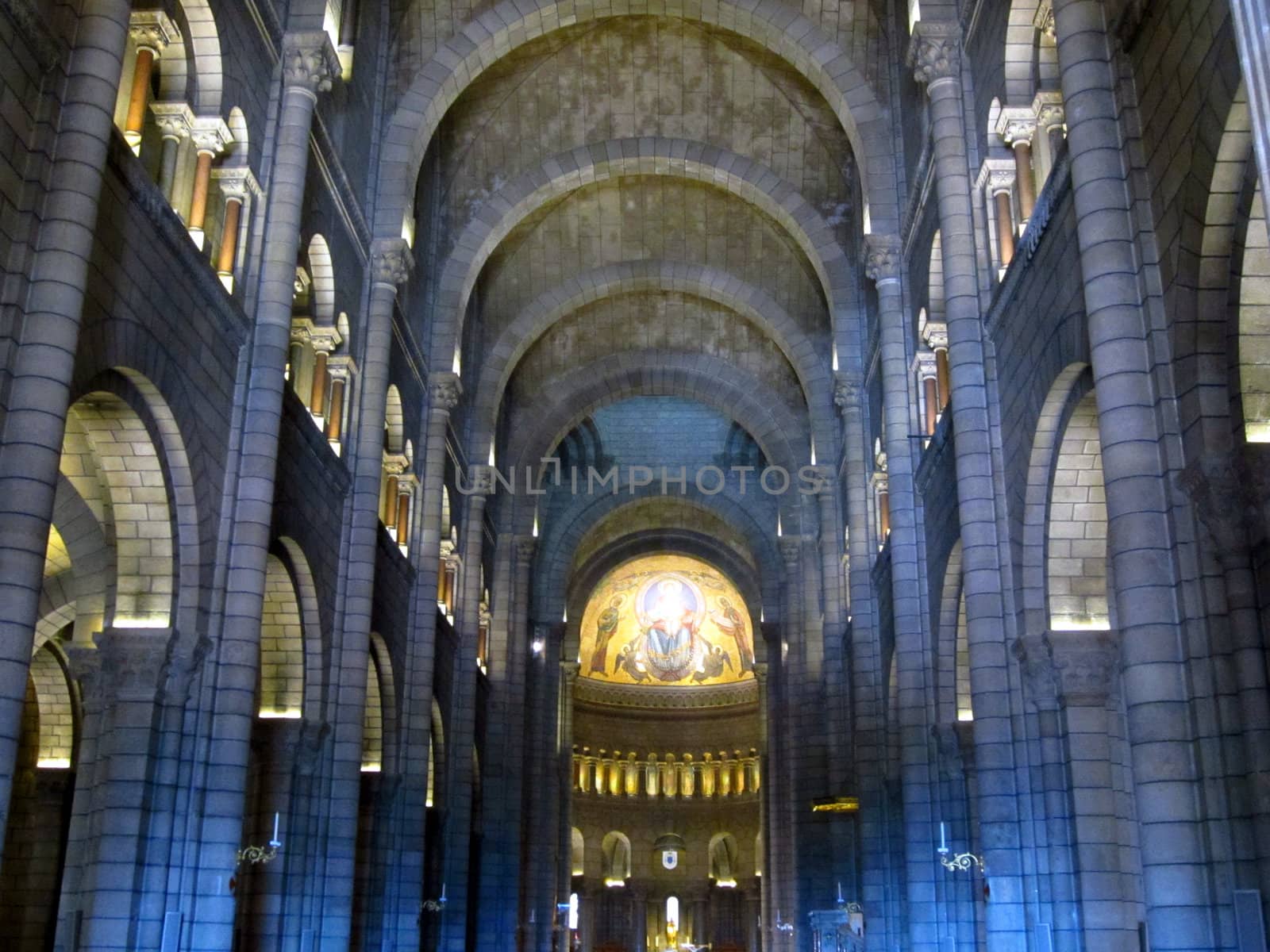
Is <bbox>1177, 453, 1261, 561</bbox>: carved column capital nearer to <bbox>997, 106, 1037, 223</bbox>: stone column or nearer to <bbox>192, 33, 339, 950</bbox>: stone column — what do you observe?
<bbox>997, 106, 1037, 223</bbox>: stone column

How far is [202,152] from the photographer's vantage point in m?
18.6

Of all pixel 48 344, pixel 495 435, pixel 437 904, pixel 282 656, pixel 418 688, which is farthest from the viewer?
pixel 495 435

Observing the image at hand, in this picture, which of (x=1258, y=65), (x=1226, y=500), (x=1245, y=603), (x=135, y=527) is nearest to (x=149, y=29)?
(x=135, y=527)

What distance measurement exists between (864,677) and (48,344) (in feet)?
70.6

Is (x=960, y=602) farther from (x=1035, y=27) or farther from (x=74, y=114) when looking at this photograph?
(x=74, y=114)

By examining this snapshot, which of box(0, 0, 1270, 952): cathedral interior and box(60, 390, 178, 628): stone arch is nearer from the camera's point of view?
box(0, 0, 1270, 952): cathedral interior

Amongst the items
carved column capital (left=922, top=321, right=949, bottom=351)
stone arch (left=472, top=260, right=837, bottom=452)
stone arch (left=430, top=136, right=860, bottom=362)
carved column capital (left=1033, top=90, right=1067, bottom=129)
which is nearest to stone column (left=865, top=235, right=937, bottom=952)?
carved column capital (left=922, top=321, right=949, bottom=351)

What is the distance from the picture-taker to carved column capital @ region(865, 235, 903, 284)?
27.1 meters

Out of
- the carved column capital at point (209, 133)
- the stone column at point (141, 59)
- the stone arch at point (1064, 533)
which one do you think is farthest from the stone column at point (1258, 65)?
the carved column capital at point (209, 133)

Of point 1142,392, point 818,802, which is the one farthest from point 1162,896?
point 818,802

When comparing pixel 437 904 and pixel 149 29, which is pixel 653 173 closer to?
pixel 437 904

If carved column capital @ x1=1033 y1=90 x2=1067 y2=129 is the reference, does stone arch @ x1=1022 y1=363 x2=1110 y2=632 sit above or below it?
below

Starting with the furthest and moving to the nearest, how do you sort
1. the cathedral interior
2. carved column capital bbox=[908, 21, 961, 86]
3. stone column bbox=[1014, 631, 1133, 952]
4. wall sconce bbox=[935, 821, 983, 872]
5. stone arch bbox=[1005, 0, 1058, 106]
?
carved column capital bbox=[908, 21, 961, 86] < wall sconce bbox=[935, 821, 983, 872] < stone arch bbox=[1005, 0, 1058, 106] < stone column bbox=[1014, 631, 1133, 952] < the cathedral interior

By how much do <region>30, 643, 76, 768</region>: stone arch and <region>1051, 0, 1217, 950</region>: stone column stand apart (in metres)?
20.1
